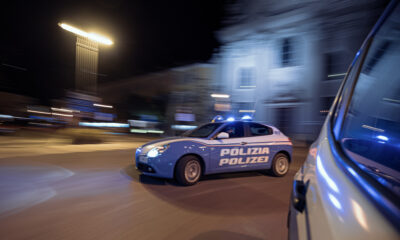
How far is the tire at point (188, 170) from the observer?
5891 millimetres

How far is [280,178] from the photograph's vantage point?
7.20 metres

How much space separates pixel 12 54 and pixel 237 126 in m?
27.9

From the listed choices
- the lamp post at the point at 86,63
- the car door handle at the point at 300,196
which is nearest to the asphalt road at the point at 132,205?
the car door handle at the point at 300,196

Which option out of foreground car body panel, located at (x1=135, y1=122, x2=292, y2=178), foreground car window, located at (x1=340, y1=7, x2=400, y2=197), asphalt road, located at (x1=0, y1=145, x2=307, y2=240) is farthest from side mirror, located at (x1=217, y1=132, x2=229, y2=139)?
foreground car window, located at (x1=340, y1=7, x2=400, y2=197)

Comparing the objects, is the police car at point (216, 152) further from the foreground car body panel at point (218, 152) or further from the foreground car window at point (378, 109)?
the foreground car window at point (378, 109)

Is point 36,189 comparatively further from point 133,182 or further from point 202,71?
point 202,71

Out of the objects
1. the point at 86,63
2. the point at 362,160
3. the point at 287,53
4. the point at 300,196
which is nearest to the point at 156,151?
the point at 300,196

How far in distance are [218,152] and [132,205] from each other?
2479mm

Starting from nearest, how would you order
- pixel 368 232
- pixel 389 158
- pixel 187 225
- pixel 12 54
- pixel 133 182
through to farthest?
pixel 368 232
pixel 389 158
pixel 187 225
pixel 133 182
pixel 12 54

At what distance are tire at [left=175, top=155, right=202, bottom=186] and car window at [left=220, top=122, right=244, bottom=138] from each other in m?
1.14

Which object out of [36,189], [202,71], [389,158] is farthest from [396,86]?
[202,71]

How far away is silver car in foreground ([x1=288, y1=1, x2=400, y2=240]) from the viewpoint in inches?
36.6

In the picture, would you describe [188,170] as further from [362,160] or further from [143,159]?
[362,160]

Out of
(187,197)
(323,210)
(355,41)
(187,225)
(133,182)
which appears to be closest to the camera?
(323,210)
